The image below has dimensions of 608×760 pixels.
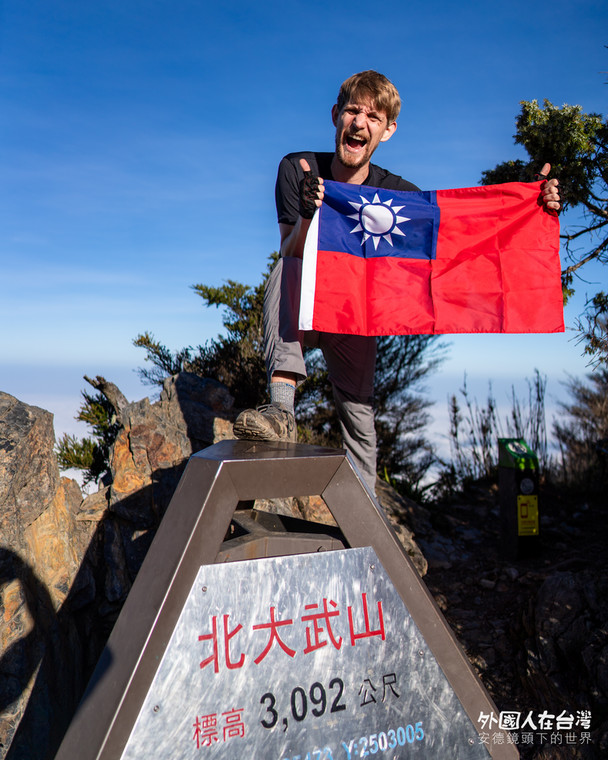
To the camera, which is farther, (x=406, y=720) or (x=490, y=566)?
(x=490, y=566)

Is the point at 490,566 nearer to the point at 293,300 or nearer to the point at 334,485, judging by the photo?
the point at 293,300

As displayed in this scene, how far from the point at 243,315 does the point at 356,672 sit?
17.3ft

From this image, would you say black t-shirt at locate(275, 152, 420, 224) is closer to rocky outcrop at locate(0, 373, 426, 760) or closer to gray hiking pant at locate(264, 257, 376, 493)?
gray hiking pant at locate(264, 257, 376, 493)

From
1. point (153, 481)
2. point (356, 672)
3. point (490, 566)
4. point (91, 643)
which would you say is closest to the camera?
point (356, 672)

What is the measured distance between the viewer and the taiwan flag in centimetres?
394

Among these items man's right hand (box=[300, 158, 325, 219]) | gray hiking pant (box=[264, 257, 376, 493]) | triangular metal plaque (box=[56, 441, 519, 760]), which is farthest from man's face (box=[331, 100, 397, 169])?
triangular metal plaque (box=[56, 441, 519, 760])

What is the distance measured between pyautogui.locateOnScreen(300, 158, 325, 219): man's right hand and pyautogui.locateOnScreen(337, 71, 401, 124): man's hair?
0.58m

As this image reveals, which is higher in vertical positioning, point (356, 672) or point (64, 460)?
point (64, 460)

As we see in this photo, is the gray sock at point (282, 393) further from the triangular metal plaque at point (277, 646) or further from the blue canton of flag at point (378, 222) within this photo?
the triangular metal plaque at point (277, 646)

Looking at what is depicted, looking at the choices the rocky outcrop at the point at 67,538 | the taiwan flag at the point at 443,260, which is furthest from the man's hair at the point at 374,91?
the rocky outcrop at the point at 67,538

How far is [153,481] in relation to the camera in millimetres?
4305

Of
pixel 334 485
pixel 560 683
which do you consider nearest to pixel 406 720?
pixel 334 485

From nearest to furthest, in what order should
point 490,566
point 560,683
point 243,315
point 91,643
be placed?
point 560,683 < point 91,643 < point 490,566 < point 243,315

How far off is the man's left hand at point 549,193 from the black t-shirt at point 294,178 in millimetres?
937
